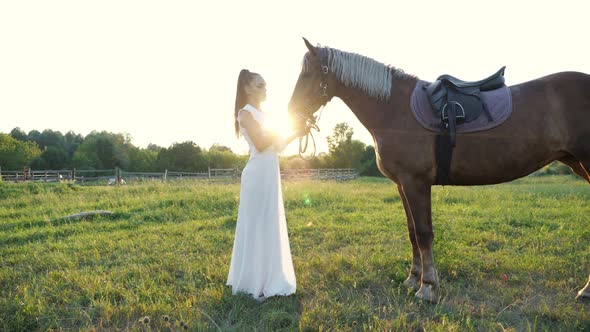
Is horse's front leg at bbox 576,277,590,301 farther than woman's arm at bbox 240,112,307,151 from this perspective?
No

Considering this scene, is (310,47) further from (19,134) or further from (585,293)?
(19,134)

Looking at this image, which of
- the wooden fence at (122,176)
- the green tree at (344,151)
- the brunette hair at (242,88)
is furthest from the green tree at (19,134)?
the brunette hair at (242,88)

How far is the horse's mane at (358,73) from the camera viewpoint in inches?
143

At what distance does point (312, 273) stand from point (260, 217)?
1.15m

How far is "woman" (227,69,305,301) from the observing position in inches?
144

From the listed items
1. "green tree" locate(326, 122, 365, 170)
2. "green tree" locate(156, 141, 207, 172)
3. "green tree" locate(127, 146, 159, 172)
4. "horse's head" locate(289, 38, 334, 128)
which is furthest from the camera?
"green tree" locate(127, 146, 159, 172)

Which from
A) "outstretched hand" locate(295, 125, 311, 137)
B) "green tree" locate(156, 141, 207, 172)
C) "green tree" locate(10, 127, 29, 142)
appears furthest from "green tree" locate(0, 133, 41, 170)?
"outstretched hand" locate(295, 125, 311, 137)

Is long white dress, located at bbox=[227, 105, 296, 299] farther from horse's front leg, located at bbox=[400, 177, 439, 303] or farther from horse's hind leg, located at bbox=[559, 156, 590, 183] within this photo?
horse's hind leg, located at bbox=[559, 156, 590, 183]

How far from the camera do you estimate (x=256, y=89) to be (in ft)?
12.4

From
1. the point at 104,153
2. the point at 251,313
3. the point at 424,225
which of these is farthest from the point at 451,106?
the point at 104,153

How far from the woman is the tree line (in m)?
38.3

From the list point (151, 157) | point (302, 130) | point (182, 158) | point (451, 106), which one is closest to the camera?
point (451, 106)

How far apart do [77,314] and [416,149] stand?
3.71 meters

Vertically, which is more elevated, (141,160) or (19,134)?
(19,134)
